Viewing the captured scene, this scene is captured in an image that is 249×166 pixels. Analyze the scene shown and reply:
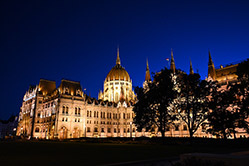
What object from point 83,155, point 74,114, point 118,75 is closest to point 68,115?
point 74,114

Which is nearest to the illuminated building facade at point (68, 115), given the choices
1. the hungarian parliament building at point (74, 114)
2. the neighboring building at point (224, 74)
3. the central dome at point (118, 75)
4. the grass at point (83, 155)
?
the hungarian parliament building at point (74, 114)

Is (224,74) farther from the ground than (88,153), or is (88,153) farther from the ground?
(224,74)

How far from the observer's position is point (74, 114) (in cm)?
8938

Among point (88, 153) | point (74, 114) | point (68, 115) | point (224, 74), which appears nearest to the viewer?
point (88, 153)

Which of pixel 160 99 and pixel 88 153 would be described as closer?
pixel 88 153

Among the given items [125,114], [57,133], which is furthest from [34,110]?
[125,114]

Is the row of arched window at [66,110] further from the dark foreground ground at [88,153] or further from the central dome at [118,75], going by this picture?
the dark foreground ground at [88,153]

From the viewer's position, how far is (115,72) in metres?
137

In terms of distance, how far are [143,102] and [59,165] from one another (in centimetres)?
3411

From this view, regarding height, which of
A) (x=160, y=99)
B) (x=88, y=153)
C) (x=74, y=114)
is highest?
(x=160, y=99)

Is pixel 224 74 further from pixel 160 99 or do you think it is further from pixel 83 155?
pixel 83 155

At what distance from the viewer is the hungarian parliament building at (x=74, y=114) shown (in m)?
83.3

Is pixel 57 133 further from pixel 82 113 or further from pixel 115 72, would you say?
pixel 115 72

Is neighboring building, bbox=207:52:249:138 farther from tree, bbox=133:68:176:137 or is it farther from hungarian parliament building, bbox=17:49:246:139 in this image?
tree, bbox=133:68:176:137
